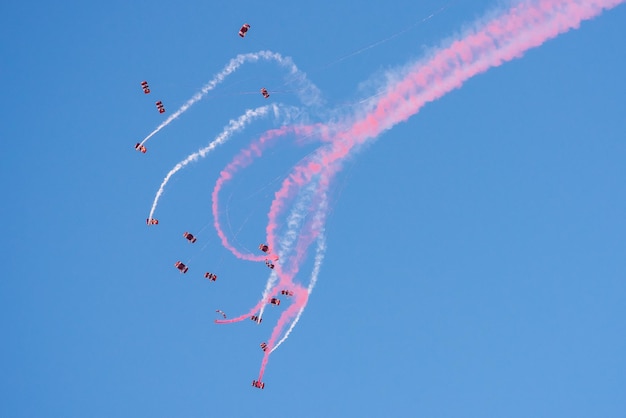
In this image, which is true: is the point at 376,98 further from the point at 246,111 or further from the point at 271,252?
the point at 271,252

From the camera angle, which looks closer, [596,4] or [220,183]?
[596,4]

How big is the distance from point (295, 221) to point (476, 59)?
11.7 metres

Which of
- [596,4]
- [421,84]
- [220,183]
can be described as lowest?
[220,183]

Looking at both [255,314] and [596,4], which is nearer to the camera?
[596,4]

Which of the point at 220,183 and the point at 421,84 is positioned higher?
the point at 421,84

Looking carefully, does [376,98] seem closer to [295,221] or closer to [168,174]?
[295,221]

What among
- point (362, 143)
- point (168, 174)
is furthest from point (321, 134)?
point (168, 174)

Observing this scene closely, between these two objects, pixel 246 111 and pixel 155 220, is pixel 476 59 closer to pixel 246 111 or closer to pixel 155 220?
pixel 246 111

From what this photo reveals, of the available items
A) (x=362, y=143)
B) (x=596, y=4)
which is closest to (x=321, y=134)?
(x=362, y=143)

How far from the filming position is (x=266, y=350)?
35.2m

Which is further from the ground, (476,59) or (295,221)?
(476,59)

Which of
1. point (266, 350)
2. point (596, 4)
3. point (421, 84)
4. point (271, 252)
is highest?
point (596, 4)

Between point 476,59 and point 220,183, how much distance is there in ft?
45.6

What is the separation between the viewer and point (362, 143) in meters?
34.3
